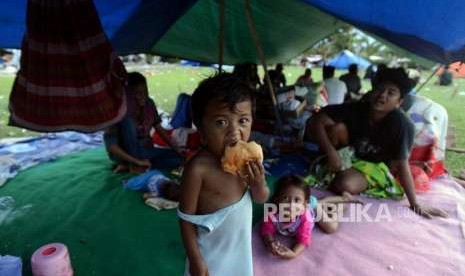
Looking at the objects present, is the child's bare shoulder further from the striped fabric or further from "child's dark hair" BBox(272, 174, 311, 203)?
the striped fabric

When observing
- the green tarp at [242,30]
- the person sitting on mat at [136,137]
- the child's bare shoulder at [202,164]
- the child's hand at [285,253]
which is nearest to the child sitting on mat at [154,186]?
the person sitting on mat at [136,137]

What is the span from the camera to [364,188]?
273 centimetres

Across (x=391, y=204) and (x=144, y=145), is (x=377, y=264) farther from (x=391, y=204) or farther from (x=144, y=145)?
(x=144, y=145)

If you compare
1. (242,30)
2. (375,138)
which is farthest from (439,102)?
(375,138)

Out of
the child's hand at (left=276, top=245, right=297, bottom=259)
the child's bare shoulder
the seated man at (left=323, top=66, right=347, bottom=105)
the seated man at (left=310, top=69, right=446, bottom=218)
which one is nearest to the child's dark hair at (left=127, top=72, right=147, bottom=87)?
the seated man at (left=310, top=69, right=446, bottom=218)

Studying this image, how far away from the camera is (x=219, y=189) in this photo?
3.98 feet

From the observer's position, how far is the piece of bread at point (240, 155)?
3.42 ft

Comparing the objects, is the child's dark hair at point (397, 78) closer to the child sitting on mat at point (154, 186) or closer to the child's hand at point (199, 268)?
the child sitting on mat at point (154, 186)

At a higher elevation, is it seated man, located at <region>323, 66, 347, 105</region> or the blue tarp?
the blue tarp

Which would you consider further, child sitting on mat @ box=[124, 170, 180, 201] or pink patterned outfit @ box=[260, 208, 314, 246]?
child sitting on mat @ box=[124, 170, 180, 201]

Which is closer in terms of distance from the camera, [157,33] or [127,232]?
[127,232]

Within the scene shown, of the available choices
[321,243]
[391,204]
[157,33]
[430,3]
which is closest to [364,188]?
[391,204]

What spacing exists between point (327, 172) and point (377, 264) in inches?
42.3

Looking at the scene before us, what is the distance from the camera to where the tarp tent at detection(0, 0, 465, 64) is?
6.36ft
